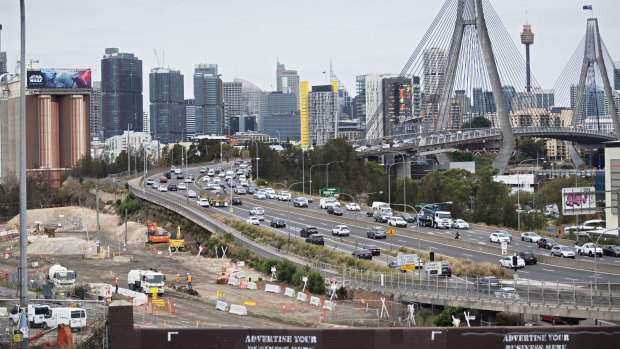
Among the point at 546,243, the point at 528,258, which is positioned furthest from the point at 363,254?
the point at 546,243

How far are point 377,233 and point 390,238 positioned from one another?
3.48ft

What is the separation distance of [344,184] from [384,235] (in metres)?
58.4

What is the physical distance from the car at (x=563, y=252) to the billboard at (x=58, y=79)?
11289cm

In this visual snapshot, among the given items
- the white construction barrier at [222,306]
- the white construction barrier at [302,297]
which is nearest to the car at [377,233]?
the white construction barrier at [302,297]

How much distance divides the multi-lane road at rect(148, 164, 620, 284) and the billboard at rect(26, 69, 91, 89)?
68.7 metres

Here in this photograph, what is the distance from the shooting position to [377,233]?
64.5 metres

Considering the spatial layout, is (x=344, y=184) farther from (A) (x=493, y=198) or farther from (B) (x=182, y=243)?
(B) (x=182, y=243)

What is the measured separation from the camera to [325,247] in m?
59.2

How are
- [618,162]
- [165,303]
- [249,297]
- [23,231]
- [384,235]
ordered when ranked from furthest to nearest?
[618,162] < [384,235] < [249,297] < [165,303] < [23,231]

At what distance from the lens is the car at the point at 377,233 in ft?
211

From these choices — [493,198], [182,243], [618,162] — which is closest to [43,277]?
[182,243]

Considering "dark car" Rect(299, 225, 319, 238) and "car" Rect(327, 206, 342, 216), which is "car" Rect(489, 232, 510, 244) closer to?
"dark car" Rect(299, 225, 319, 238)

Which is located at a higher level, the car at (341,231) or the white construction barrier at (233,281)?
the car at (341,231)

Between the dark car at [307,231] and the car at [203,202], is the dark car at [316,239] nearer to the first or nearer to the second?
the dark car at [307,231]
